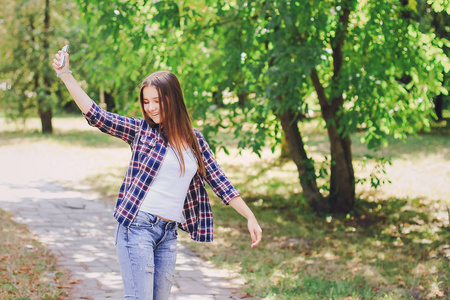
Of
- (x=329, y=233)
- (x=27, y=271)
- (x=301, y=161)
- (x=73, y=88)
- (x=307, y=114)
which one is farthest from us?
(x=301, y=161)

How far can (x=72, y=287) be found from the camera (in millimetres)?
5422

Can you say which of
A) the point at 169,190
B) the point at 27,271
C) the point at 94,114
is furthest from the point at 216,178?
the point at 27,271

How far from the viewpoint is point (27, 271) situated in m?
5.81

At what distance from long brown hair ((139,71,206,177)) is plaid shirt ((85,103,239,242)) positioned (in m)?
0.06

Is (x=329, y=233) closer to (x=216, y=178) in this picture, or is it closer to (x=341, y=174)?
(x=341, y=174)

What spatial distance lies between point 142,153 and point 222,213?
7.05 metres

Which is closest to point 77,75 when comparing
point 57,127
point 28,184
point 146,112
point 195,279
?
point 57,127

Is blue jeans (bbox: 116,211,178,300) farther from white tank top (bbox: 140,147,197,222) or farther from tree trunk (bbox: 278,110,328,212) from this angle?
tree trunk (bbox: 278,110,328,212)

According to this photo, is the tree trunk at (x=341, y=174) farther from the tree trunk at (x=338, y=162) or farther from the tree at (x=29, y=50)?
the tree at (x=29, y=50)

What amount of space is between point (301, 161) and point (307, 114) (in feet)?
2.63

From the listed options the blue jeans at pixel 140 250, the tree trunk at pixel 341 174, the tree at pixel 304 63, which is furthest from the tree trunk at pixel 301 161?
the blue jeans at pixel 140 250

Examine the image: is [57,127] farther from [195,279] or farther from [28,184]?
[195,279]

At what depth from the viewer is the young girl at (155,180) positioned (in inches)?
113

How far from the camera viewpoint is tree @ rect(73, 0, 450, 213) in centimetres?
704
